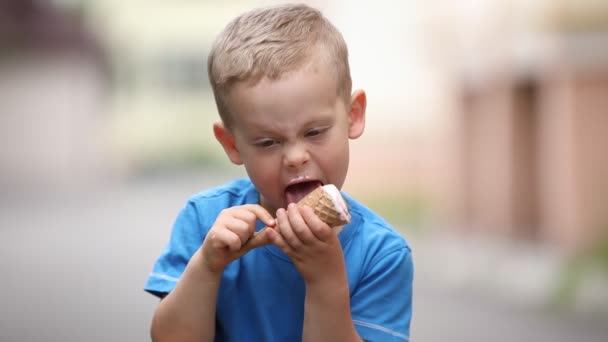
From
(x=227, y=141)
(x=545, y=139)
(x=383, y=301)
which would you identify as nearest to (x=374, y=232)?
(x=383, y=301)

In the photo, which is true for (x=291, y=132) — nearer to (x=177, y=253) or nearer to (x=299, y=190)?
(x=299, y=190)

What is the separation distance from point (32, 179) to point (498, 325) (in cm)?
2162

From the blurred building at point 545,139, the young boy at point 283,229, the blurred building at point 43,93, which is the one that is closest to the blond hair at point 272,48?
the young boy at point 283,229

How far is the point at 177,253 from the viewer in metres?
2.20

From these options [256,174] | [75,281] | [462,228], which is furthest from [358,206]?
[462,228]

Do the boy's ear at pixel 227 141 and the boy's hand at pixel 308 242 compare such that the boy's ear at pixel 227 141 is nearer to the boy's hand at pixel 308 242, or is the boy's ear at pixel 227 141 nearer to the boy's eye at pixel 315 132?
the boy's eye at pixel 315 132

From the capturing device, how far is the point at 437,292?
324 inches

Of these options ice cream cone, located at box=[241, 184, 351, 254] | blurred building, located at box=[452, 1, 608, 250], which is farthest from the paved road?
ice cream cone, located at box=[241, 184, 351, 254]

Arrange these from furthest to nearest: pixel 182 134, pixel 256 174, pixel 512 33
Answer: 1. pixel 182 134
2. pixel 512 33
3. pixel 256 174

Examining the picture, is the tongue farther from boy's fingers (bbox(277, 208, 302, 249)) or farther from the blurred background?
the blurred background

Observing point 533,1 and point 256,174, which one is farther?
point 533,1

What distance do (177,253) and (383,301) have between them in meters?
0.50

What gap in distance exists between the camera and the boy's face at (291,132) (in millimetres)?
1977

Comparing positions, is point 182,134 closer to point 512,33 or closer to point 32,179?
point 32,179
